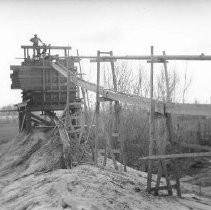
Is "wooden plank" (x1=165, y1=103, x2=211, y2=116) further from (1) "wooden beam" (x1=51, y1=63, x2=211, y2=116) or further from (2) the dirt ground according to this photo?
(2) the dirt ground

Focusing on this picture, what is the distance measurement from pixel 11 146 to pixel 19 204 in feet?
33.9

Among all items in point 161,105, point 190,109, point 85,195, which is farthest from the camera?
point 161,105

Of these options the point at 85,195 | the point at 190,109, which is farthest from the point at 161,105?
the point at 85,195

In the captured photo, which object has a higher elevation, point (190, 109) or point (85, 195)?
point (190, 109)

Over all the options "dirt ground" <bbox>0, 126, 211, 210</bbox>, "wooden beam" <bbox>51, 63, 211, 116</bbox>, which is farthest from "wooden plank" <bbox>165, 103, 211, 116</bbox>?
"dirt ground" <bbox>0, 126, 211, 210</bbox>

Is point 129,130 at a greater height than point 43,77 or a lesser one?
lesser

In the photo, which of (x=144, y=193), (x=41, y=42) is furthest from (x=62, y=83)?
(x=144, y=193)

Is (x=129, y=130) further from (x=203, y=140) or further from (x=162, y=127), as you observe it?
(x=203, y=140)

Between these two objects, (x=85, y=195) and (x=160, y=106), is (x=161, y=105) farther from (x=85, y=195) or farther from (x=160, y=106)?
(x=85, y=195)

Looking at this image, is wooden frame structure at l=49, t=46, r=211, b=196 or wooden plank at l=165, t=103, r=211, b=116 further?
wooden frame structure at l=49, t=46, r=211, b=196

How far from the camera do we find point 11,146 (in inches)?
703

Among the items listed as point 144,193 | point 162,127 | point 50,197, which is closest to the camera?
point 50,197

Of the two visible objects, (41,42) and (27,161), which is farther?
(41,42)

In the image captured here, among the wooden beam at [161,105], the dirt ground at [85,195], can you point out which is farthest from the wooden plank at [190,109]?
the dirt ground at [85,195]
